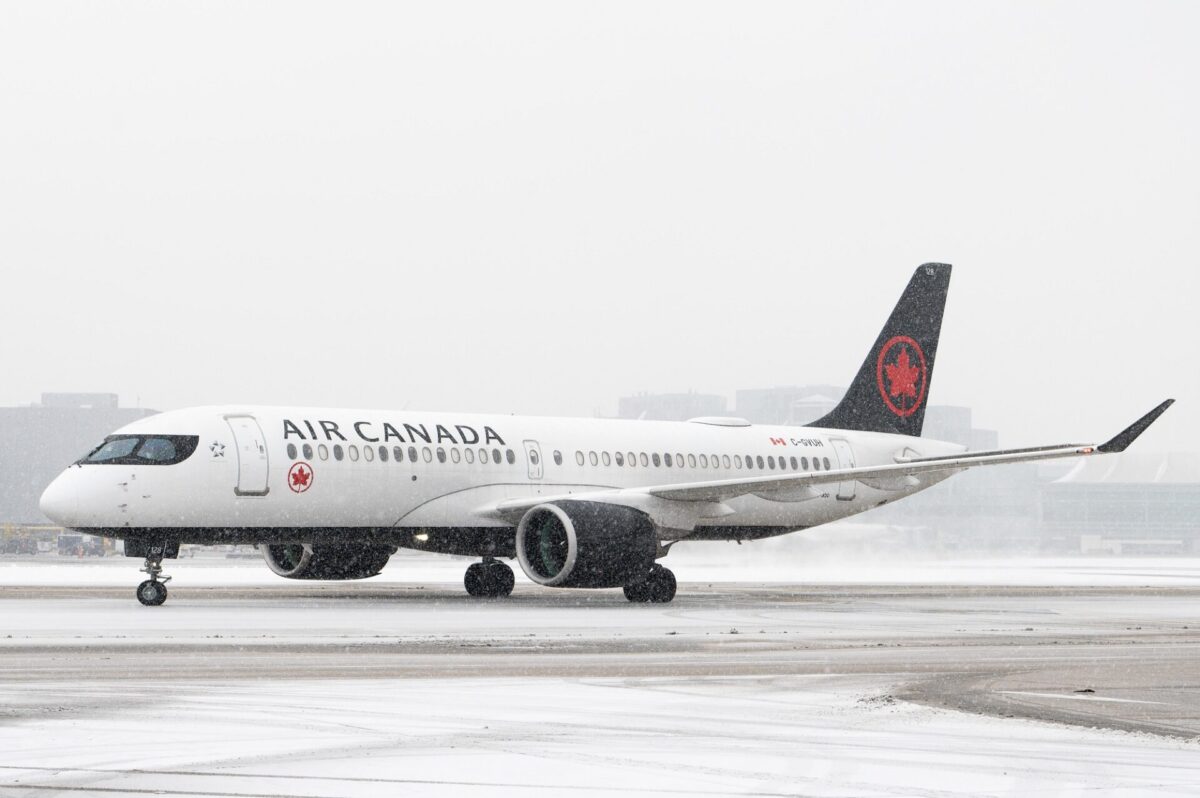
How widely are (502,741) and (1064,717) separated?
146 inches

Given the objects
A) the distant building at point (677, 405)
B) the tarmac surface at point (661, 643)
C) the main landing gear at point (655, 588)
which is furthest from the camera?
the distant building at point (677, 405)

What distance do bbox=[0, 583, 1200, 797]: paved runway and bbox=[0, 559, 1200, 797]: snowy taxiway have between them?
1.3 inches

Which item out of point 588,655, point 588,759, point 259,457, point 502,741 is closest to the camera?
point 588,759

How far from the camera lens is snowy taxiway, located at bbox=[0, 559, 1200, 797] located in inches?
304

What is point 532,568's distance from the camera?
2638cm

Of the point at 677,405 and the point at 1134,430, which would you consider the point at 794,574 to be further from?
the point at 677,405

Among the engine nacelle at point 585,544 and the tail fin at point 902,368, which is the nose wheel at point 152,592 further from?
the tail fin at point 902,368

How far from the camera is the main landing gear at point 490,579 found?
2975 centimetres

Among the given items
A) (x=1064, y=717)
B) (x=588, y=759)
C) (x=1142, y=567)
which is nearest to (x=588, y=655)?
(x=1064, y=717)

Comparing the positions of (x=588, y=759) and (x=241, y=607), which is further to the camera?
(x=241, y=607)

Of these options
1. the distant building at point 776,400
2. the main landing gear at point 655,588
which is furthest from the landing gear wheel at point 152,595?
the distant building at point 776,400

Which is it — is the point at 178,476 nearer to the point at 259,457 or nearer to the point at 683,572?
the point at 259,457

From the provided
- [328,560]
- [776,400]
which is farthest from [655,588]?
[776,400]

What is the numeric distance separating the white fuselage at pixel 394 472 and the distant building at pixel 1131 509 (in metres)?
32.3
